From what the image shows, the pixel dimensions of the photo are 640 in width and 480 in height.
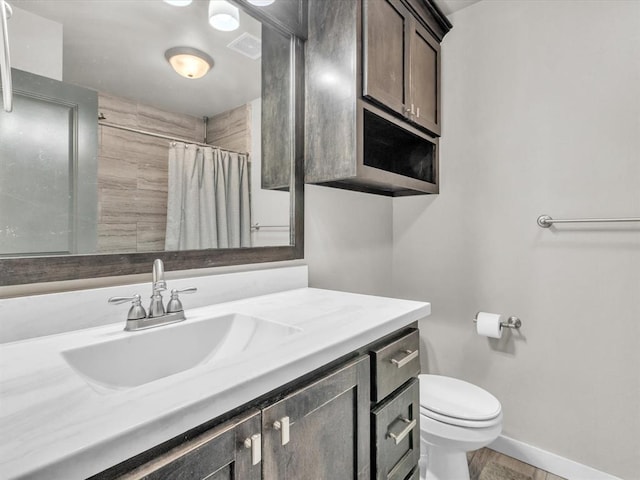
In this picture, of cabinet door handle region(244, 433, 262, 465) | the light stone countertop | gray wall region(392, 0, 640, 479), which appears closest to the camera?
the light stone countertop

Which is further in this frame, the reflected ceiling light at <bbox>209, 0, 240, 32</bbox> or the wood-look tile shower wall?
the reflected ceiling light at <bbox>209, 0, 240, 32</bbox>

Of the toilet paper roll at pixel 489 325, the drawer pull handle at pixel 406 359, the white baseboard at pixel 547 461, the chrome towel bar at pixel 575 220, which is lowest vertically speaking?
the white baseboard at pixel 547 461

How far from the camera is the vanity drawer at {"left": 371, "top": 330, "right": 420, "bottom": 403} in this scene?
0.87 metres

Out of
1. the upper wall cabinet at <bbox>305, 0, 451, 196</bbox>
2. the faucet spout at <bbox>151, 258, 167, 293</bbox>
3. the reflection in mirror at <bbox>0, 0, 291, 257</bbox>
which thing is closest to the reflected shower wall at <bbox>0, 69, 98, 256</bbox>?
the reflection in mirror at <bbox>0, 0, 291, 257</bbox>

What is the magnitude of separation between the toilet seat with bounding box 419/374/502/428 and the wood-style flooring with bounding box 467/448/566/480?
1.47 feet

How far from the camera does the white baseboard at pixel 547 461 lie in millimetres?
1528

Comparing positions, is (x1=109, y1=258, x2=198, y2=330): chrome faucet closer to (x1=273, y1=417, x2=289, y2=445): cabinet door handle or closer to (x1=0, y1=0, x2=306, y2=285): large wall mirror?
(x1=0, y1=0, x2=306, y2=285): large wall mirror

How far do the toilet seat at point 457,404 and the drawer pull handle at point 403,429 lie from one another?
36 cm

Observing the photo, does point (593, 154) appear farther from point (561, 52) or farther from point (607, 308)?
point (607, 308)

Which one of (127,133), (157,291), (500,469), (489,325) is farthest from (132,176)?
(500,469)

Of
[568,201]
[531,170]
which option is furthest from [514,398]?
[531,170]

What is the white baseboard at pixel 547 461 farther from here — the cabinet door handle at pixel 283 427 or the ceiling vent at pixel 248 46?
the ceiling vent at pixel 248 46

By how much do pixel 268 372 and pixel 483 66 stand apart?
2006 mm

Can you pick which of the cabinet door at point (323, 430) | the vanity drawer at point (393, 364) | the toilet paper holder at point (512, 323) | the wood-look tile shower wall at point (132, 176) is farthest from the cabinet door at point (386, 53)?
→ the toilet paper holder at point (512, 323)
